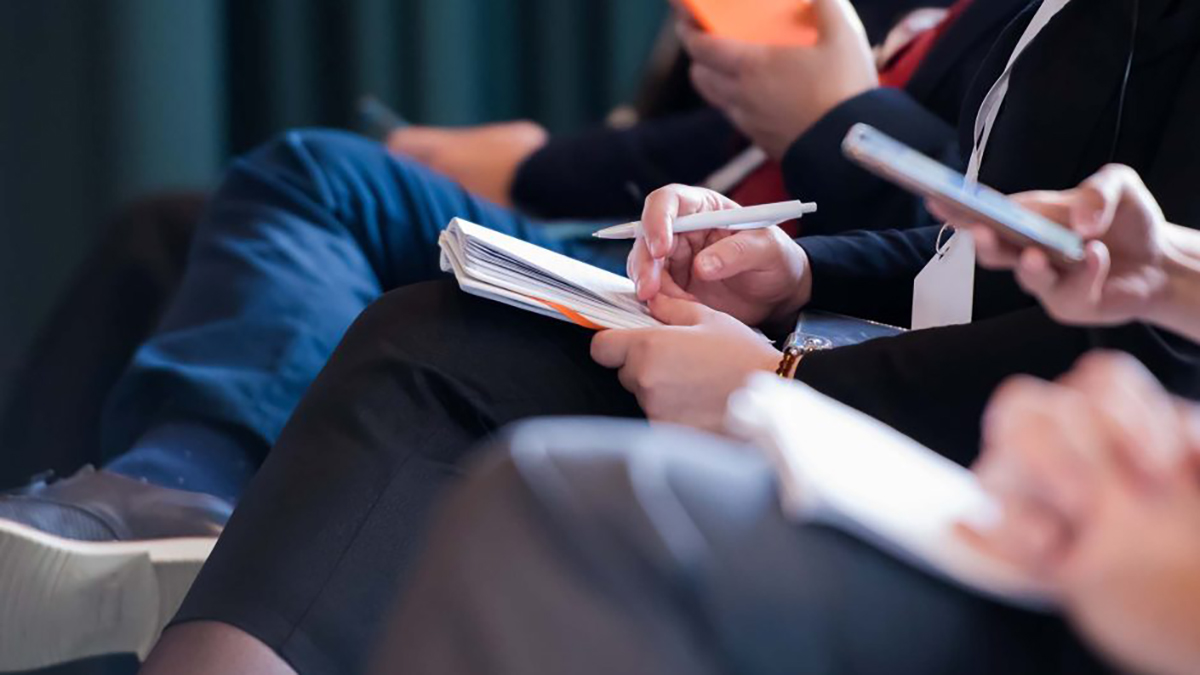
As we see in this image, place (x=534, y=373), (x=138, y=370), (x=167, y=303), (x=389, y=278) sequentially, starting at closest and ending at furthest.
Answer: (x=534, y=373) < (x=138, y=370) < (x=389, y=278) < (x=167, y=303)

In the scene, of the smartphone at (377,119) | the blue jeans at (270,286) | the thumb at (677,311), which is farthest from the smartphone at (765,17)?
the smartphone at (377,119)

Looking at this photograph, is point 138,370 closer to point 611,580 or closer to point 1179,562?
point 611,580

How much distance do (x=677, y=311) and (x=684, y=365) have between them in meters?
0.08

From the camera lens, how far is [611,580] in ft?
1.48

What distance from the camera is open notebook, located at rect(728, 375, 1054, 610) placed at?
456 mm

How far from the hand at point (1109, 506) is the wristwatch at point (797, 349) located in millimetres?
300

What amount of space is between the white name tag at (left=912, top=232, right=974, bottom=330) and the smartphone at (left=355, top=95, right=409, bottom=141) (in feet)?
3.76

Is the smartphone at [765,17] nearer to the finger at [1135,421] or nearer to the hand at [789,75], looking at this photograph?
the hand at [789,75]

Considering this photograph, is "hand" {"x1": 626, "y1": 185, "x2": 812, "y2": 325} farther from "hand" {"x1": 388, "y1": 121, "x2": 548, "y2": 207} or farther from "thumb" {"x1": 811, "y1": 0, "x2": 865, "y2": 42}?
"hand" {"x1": 388, "y1": 121, "x2": 548, "y2": 207}

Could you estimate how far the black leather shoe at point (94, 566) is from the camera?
3.05ft

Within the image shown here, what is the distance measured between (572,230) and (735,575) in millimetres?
957

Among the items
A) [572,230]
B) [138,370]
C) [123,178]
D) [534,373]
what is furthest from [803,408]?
[123,178]

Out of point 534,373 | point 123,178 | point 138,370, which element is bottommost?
point 123,178

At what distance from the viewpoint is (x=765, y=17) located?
49.4 inches
